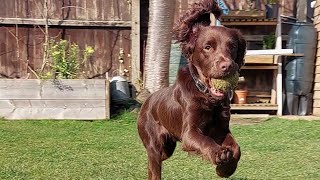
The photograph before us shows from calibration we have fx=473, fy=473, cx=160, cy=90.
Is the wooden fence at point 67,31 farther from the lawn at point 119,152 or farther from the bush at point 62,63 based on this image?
the lawn at point 119,152

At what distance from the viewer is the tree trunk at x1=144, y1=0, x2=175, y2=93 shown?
323 inches

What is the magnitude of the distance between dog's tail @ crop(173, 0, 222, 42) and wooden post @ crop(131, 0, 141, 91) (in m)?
5.87

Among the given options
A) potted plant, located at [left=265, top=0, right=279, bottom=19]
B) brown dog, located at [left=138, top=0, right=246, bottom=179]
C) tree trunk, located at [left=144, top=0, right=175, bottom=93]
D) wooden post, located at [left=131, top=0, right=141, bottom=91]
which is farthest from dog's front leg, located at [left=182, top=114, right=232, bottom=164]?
potted plant, located at [left=265, top=0, right=279, bottom=19]

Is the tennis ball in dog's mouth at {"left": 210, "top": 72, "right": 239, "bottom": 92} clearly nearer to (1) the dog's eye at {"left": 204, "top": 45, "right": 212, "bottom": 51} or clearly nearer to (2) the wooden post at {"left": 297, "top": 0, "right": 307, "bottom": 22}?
(1) the dog's eye at {"left": 204, "top": 45, "right": 212, "bottom": 51}

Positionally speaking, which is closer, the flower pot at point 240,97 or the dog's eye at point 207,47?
the dog's eye at point 207,47

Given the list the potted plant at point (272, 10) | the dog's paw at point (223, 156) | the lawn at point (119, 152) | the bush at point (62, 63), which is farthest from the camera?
the potted plant at point (272, 10)

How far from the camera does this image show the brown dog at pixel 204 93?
2.68 meters

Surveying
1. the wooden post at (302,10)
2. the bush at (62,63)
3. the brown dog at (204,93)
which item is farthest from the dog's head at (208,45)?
the wooden post at (302,10)

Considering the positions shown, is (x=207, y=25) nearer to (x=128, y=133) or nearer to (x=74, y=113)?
(x=128, y=133)

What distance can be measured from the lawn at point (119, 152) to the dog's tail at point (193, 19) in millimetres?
1633

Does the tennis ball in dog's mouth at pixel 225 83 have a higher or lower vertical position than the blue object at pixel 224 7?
lower

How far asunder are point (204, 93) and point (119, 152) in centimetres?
273

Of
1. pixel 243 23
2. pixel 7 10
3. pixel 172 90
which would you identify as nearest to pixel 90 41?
pixel 7 10

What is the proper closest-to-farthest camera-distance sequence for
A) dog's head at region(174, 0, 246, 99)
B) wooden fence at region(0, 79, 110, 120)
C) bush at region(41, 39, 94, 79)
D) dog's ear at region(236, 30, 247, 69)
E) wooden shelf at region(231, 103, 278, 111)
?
dog's head at region(174, 0, 246, 99) < dog's ear at region(236, 30, 247, 69) < wooden fence at region(0, 79, 110, 120) < bush at region(41, 39, 94, 79) < wooden shelf at region(231, 103, 278, 111)
